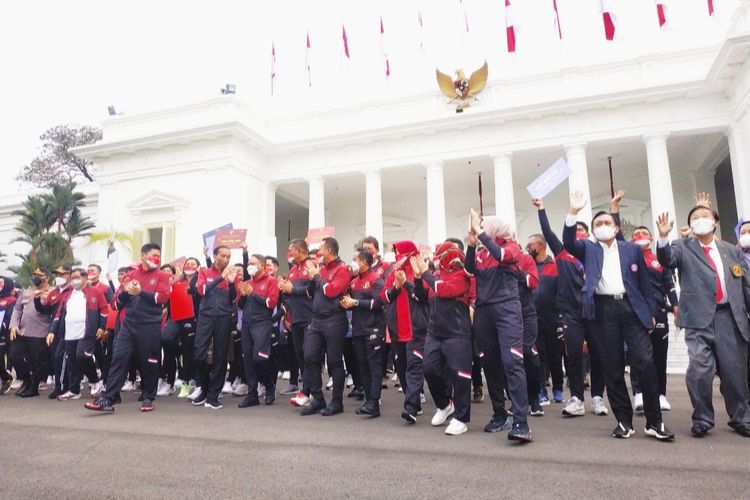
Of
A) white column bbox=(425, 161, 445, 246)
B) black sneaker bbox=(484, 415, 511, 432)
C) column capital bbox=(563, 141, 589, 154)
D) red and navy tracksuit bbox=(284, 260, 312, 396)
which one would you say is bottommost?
black sneaker bbox=(484, 415, 511, 432)

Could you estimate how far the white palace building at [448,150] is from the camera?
1552cm

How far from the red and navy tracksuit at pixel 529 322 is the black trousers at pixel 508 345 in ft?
2.12

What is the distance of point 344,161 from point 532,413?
15.0 meters

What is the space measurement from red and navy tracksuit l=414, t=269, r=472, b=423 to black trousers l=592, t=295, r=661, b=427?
4.11 feet

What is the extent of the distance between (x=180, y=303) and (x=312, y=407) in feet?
10.1

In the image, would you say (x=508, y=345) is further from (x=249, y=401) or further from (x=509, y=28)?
(x=509, y=28)

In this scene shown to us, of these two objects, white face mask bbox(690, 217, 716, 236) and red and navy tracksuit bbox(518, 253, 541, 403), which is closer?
white face mask bbox(690, 217, 716, 236)

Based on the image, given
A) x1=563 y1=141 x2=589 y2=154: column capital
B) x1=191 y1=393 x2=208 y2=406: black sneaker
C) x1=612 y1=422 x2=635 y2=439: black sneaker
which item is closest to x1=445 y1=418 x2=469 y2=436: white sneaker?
x1=612 y1=422 x2=635 y2=439: black sneaker

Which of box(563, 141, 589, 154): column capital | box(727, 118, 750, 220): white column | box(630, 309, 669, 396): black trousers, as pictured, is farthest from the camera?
box(563, 141, 589, 154): column capital

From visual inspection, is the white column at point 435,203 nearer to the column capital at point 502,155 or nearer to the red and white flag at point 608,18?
the column capital at point 502,155

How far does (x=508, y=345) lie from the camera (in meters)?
4.33

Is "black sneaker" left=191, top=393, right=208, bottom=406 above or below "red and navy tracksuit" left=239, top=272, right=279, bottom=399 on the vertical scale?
below

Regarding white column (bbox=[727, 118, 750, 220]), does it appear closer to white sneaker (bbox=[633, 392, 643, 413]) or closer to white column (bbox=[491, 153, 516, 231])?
white column (bbox=[491, 153, 516, 231])

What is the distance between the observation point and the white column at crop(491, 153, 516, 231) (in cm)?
1680
